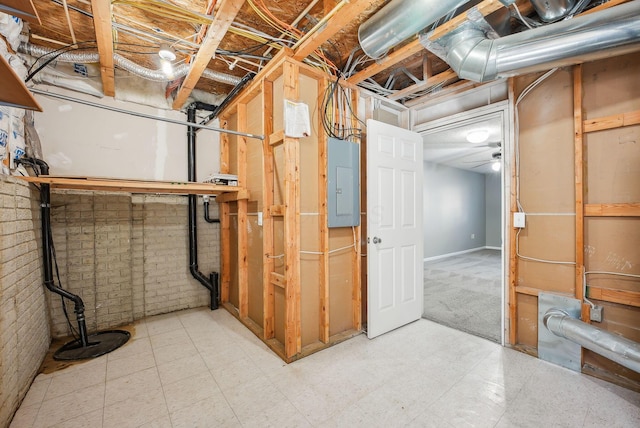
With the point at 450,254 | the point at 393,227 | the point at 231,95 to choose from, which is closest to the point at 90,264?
the point at 231,95

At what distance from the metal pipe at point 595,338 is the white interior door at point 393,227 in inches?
49.2

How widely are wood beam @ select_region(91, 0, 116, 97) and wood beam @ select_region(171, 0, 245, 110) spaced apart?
621mm

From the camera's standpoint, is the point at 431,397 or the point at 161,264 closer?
the point at 431,397

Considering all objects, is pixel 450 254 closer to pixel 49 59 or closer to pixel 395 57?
pixel 395 57

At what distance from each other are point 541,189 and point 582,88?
0.86m

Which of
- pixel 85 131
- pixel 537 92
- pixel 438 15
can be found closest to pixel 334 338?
pixel 438 15

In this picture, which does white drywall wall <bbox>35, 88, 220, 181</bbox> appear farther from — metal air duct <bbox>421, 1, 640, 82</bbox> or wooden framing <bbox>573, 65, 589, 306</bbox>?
wooden framing <bbox>573, 65, 589, 306</bbox>

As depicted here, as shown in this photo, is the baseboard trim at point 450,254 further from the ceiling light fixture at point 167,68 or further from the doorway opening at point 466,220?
the ceiling light fixture at point 167,68

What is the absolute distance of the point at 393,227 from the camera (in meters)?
2.90

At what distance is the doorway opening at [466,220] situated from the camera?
2949mm

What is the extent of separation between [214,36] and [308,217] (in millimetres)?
1671

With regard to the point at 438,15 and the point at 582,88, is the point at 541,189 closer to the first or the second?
the point at 582,88

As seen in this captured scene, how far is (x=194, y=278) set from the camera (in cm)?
360

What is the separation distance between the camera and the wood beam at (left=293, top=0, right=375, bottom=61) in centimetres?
171
